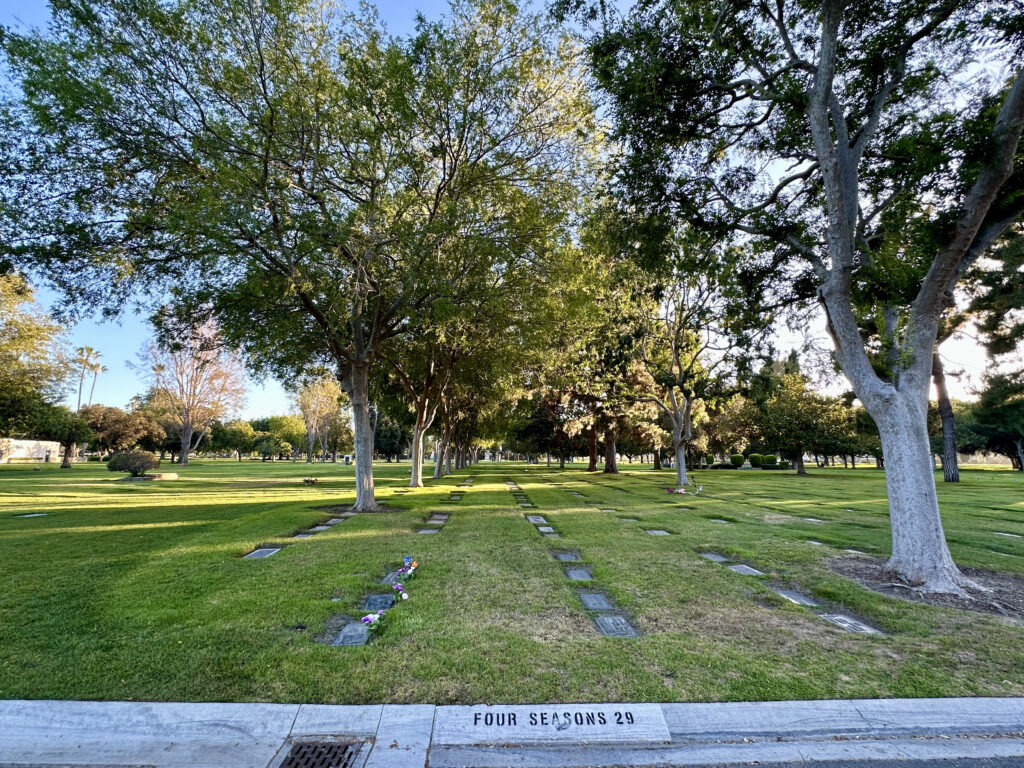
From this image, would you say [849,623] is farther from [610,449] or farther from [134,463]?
[134,463]

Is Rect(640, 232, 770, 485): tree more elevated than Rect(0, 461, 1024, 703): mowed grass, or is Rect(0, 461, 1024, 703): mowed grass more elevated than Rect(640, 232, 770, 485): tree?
Rect(640, 232, 770, 485): tree

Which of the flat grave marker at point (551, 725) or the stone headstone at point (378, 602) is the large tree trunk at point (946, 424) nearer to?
the flat grave marker at point (551, 725)

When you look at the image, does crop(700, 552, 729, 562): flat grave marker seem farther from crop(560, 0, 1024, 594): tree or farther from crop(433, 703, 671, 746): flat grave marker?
crop(433, 703, 671, 746): flat grave marker

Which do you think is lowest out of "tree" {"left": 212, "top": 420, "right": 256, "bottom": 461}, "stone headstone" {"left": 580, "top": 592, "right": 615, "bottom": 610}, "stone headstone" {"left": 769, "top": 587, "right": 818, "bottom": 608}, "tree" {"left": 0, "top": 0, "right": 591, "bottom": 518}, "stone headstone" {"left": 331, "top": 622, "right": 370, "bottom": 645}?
"stone headstone" {"left": 769, "top": 587, "right": 818, "bottom": 608}

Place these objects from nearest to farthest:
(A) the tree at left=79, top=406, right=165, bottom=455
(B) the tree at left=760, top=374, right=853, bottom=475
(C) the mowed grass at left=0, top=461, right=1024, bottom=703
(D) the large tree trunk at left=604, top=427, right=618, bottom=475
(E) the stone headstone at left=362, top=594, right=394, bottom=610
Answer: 1. (C) the mowed grass at left=0, top=461, right=1024, bottom=703
2. (E) the stone headstone at left=362, top=594, right=394, bottom=610
3. (D) the large tree trunk at left=604, top=427, right=618, bottom=475
4. (B) the tree at left=760, top=374, right=853, bottom=475
5. (A) the tree at left=79, top=406, right=165, bottom=455

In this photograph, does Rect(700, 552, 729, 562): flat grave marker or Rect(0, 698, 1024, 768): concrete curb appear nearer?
Rect(0, 698, 1024, 768): concrete curb

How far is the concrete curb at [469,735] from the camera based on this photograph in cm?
262

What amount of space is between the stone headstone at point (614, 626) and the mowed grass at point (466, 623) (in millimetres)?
154

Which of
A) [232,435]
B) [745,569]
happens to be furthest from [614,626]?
[232,435]

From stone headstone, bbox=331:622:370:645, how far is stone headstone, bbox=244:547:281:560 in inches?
131

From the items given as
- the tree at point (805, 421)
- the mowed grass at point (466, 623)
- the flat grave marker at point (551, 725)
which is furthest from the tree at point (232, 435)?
the flat grave marker at point (551, 725)

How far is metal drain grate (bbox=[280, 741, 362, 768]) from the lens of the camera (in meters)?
2.54

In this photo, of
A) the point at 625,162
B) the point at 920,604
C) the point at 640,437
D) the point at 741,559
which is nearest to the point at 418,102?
the point at 625,162

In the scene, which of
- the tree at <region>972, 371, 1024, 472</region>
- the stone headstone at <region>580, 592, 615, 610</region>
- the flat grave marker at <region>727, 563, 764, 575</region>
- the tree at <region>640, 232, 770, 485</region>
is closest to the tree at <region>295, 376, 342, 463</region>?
the tree at <region>640, 232, 770, 485</region>
